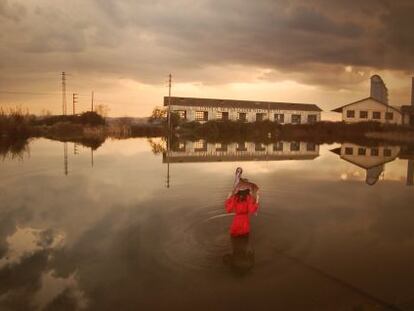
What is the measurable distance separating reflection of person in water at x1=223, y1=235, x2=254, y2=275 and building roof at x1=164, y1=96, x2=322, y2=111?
4416cm

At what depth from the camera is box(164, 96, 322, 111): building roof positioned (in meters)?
51.4

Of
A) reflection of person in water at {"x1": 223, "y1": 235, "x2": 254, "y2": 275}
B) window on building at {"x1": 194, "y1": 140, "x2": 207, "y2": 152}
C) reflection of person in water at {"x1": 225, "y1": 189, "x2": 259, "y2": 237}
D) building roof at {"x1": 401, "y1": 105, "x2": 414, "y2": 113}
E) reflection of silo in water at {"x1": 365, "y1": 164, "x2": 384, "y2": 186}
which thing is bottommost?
reflection of person in water at {"x1": 223, "y1": 235, "x2": 254, "y2": 275}

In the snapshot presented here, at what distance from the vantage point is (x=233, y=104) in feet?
178

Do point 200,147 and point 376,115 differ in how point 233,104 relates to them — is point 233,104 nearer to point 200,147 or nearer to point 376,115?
point 376,115

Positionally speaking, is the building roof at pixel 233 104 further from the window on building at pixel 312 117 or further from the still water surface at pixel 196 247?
the still water surface at pixel 196 247

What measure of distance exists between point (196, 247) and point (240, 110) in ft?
156

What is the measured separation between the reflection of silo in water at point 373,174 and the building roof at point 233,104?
35.2m

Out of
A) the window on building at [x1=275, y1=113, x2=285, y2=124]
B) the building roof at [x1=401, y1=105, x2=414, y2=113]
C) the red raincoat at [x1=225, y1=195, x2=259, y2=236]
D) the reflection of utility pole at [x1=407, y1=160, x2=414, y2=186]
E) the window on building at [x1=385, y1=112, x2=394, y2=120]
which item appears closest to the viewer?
the red raincoat at [x1=225, y1=195, x2=259, y2=236]

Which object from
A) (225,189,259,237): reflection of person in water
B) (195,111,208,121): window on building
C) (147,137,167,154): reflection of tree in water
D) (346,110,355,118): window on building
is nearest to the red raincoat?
(225,189,259,237): reflection of person in water

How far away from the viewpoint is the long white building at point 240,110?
5066cm

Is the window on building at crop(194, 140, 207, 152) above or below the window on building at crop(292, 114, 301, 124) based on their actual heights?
below

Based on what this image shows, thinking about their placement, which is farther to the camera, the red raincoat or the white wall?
the white wall

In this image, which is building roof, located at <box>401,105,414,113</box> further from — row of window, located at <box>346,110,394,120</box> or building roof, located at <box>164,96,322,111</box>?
building roof, located at <box>164,96,322,111</box>

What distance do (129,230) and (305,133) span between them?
4105 centimetres
